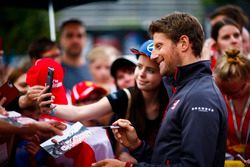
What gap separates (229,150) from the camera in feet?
16.9

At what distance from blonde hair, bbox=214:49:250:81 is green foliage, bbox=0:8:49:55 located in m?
9.71

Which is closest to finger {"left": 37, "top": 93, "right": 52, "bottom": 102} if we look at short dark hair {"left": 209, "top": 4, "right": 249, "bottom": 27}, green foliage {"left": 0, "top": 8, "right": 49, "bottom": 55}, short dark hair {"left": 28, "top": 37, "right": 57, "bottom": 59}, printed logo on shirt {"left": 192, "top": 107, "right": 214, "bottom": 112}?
printed logo on shirt {"left": 192, "top": 107, "right": 214, "bottom": 112}

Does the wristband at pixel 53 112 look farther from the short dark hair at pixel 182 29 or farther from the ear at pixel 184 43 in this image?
the ear at pixel 184 43

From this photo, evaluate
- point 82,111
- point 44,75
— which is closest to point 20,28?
point 82,111

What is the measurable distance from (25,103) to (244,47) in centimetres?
340

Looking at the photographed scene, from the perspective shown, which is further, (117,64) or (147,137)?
(117,64)

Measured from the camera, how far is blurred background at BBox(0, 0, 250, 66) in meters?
14.3

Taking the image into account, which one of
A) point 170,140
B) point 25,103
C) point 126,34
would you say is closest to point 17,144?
point 25,103

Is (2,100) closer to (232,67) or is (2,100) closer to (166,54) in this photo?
(166,54)

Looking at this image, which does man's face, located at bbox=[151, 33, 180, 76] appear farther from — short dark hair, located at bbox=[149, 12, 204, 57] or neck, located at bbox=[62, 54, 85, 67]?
neck, located at bbox=[62, 54, 85, 67]

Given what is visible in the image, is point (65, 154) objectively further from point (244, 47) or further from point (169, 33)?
point (244, 47)

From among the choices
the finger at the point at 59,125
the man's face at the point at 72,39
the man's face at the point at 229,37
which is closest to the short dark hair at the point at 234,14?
the man's face at the point at 229,37

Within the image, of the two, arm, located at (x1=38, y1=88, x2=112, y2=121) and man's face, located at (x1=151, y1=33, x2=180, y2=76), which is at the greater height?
man's face, located at (x1=151, y1=33, x2=180, y2=76)

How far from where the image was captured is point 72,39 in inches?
325
